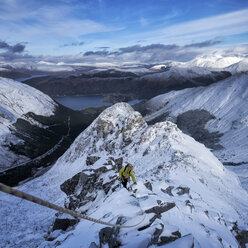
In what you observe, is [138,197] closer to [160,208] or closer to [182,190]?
[160,208]

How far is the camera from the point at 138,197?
12.6 meters

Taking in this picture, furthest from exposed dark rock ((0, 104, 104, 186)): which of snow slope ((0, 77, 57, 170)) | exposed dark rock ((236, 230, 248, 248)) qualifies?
exposed dark rock ((236, 230, 248, 248))

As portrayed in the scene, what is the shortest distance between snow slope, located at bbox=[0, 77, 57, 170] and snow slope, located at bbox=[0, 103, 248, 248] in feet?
237

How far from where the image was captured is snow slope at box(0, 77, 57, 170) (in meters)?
108

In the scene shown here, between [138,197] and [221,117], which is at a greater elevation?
[138,197]

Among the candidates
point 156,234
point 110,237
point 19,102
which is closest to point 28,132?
point 19,102

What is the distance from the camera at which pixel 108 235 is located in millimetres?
8312

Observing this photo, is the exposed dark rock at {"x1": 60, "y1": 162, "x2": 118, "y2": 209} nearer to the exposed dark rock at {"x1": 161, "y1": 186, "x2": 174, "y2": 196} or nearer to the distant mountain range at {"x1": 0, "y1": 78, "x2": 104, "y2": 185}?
the exposed dark rock at {"x1": 161, "y1": 186, "x2": 174, "y2": 196}

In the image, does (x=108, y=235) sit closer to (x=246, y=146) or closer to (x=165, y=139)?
(x=165, y=139)

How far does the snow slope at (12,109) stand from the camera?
108 metres

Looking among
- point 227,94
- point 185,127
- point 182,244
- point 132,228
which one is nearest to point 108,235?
point 132,228

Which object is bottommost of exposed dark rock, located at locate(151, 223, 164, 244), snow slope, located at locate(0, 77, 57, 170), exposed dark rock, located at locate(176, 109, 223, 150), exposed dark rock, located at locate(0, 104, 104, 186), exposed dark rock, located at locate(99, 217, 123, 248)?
exposed dark rock, located at locate(0, 104, 104, 186)

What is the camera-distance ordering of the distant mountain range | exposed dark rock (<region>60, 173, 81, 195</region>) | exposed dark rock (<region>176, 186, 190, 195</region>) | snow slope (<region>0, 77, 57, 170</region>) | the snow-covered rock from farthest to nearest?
snow slope (<region>0, 77, 57, 170</region>) → the distant mountain range → the snow-covered rock → exposed dark rock (<region>60, 173, 81, 195</region>) → exposed dark rock (<region>176, 186, 190, 195</region>)

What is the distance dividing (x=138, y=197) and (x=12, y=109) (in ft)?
581
